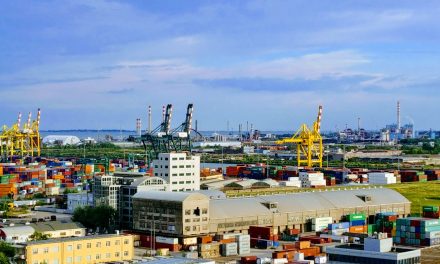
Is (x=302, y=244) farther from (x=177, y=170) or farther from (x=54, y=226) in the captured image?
(x=177, y=170)

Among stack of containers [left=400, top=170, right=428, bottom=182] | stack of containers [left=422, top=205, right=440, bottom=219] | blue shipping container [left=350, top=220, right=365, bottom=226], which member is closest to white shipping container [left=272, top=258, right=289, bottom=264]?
blue shipping container [left=350, top=220, right=365, bottom=226]

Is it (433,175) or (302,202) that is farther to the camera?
(433,175)

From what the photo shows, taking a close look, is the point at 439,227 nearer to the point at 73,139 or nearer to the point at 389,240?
the point at 389,240

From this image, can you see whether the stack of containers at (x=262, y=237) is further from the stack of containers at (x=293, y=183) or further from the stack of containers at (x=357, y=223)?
the stack of containers at (x=293, y=183)

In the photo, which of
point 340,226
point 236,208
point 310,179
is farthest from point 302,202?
point 310,179

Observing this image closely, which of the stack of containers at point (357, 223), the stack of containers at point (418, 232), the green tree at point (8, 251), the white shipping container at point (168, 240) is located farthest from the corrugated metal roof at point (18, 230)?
the stack of containers at point (418, 232)

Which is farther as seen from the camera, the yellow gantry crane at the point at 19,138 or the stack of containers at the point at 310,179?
the yellow gantry crane at the point at 19,138

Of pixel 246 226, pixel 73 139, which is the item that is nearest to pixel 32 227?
pixel 246 226
